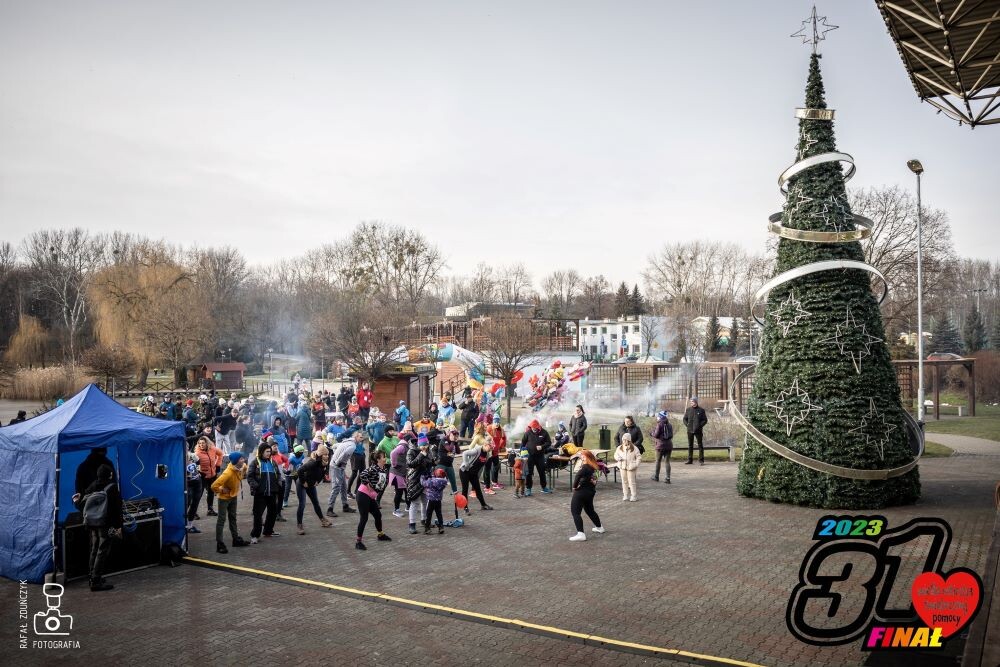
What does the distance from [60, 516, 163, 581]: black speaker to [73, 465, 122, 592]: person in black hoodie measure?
1.34ft

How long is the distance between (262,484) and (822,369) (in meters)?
10.5

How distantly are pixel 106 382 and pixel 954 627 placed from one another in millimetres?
44125

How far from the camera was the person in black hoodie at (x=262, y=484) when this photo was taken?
11641 millimetres

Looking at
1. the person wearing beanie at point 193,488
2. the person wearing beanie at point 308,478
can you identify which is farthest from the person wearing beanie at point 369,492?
the person wearing beanie at point 193,488

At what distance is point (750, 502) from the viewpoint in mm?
14086

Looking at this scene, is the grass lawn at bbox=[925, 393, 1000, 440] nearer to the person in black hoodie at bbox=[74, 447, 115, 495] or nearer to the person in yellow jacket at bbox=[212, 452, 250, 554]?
the person in yellow jacket at bbox=[212, 452, 250, 554]

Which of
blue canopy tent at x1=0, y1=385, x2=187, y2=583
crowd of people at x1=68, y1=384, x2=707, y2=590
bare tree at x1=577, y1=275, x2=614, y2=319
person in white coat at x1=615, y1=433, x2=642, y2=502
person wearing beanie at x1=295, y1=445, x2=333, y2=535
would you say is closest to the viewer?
blue canopy tent at x1=0, y1=385, x2=187, y2=583

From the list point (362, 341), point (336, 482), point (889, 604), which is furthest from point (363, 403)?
point (889, 604)

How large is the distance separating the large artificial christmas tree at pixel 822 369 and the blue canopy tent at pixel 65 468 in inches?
416

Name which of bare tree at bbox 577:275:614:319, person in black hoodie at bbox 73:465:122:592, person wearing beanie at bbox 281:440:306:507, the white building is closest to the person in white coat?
person wearing beanie at bbox 281:440:306:507

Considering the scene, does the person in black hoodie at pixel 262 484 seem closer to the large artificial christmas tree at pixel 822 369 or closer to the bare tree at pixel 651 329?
the large artificial christmas tree at pixel 822 369

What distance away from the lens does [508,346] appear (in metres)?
33.2

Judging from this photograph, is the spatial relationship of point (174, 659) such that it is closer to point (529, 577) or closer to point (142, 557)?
point (142, 557)

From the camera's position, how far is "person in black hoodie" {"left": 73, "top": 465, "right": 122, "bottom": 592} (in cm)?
932
